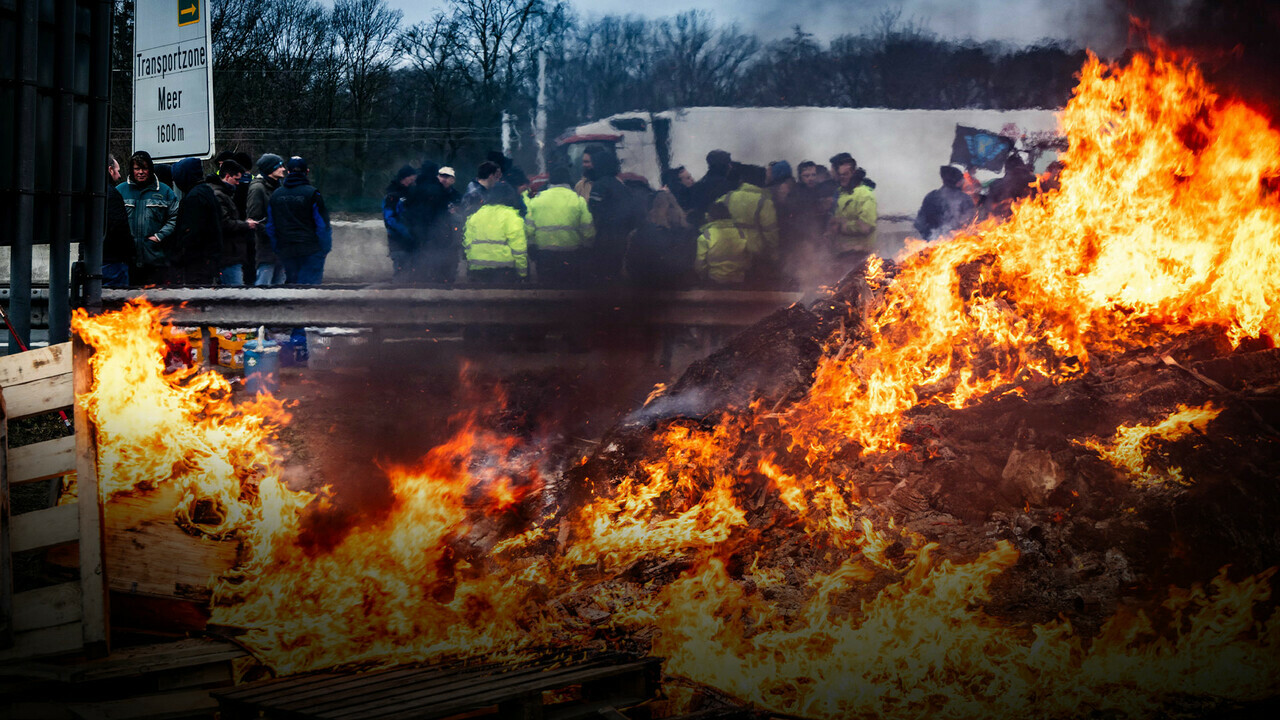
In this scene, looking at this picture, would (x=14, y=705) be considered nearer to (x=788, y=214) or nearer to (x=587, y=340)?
(x=587, y=340)

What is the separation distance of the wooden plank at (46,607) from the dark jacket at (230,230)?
480 centimetres

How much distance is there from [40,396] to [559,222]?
507cm

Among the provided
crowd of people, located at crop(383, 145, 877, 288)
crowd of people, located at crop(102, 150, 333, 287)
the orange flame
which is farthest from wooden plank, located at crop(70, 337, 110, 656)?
the orange flame

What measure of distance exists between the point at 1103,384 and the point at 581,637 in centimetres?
305

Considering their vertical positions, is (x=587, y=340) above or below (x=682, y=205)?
below

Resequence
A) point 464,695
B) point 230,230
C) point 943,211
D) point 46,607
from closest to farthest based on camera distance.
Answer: point 464,695
point 46,607
point 230,230
point 943,211

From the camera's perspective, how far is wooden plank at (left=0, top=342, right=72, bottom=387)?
407 cm

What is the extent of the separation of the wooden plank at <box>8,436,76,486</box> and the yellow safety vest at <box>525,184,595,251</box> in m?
5.06

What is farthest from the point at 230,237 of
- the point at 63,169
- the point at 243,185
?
the point at 63,169

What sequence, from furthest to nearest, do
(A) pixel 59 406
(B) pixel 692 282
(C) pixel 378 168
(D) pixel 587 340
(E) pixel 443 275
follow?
(C) pixel 378 168, (E) pixel 443 275, (B) pixel 692 282, (D) pixel 587 340, (A) pixel 59 406

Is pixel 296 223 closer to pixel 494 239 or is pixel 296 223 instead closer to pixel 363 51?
pixel 494 239

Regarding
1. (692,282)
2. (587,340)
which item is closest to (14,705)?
(587,340)

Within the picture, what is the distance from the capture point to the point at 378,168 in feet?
44.4

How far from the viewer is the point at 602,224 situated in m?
8.70
